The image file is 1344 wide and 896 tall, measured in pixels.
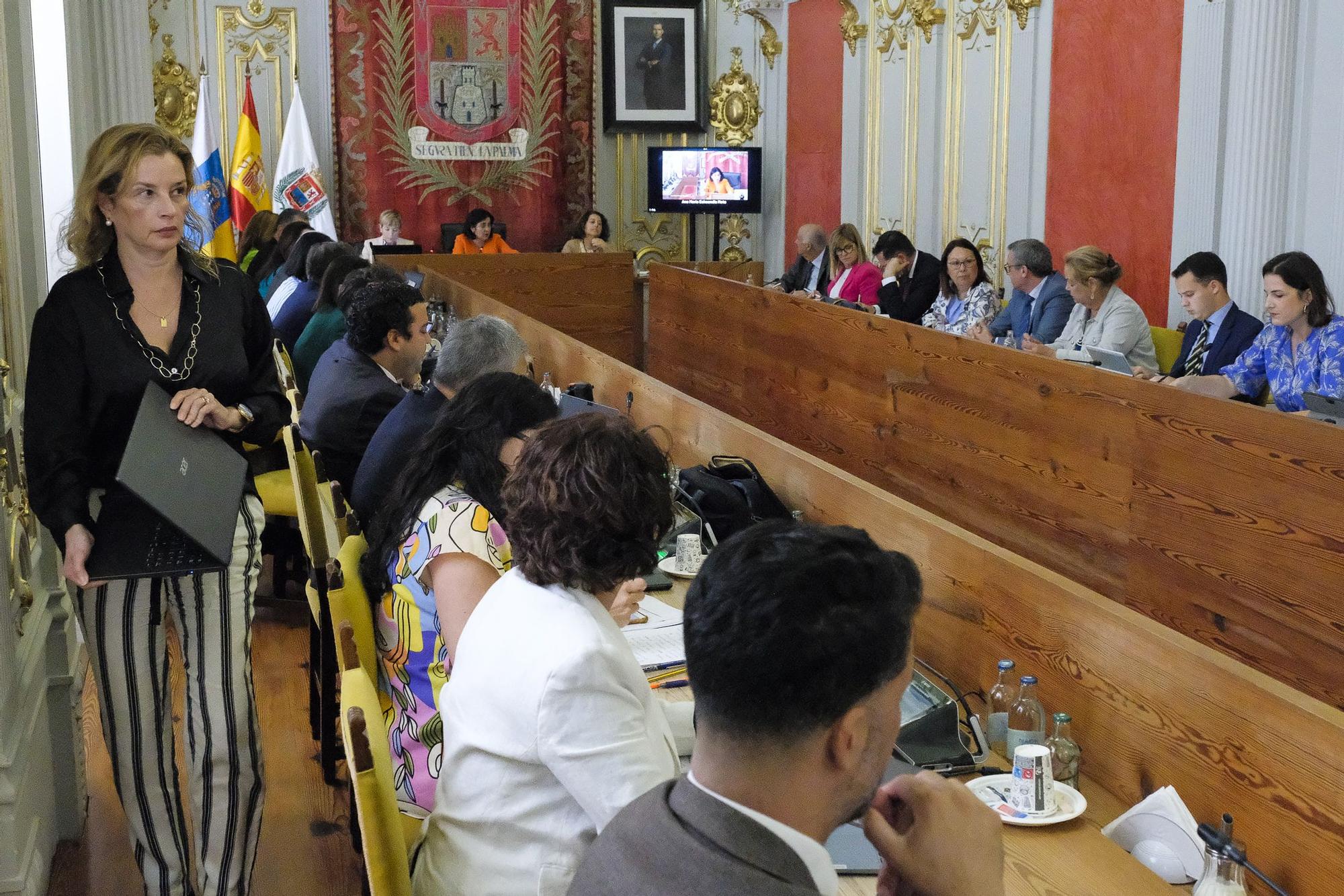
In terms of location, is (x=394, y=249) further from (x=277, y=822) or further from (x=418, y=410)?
(x=277, y=822)

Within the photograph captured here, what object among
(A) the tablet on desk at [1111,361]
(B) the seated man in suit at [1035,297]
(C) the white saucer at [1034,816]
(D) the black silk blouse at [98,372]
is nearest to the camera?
(C) the white saucer at [1034,816]

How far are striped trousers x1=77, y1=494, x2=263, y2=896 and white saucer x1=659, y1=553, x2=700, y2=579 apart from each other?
91 cm

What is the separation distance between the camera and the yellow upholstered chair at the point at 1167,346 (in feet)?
19.8

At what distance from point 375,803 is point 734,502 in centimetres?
179

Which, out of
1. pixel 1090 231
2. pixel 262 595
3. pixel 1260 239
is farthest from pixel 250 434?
pixel 1090 231

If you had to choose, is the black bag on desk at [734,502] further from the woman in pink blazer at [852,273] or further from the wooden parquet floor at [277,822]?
the woman in pink blazer at [852,273]

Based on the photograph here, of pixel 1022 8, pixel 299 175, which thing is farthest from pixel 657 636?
pixel 299 175

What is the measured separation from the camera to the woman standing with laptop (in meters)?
2.29

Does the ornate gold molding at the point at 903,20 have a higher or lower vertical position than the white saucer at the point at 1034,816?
higher

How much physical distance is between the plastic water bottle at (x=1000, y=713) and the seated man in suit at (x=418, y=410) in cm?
133

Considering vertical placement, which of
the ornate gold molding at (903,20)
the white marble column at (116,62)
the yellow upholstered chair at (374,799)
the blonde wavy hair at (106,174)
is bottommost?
the yellow upholstered chair at (374,799)

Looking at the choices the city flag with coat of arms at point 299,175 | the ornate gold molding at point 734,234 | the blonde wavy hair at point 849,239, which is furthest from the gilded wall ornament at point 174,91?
the blonde wavy hair at point 849,239

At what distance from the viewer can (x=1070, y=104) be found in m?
7.10

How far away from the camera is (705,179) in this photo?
10.9m
